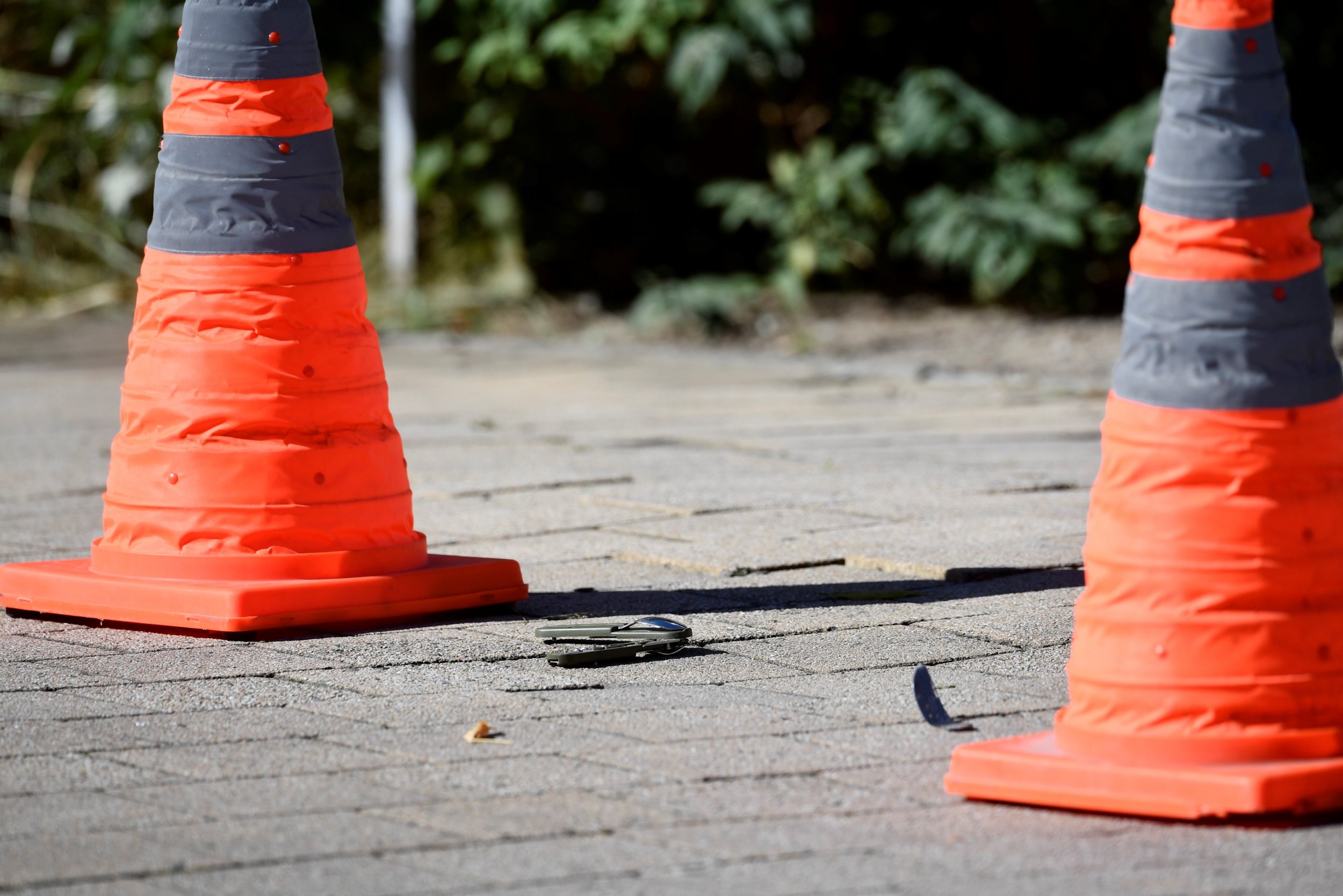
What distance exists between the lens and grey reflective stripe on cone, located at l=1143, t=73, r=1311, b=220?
10.2 ft

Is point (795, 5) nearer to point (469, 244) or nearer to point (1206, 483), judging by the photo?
point (469, 244)

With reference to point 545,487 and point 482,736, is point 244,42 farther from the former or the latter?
point 545,487

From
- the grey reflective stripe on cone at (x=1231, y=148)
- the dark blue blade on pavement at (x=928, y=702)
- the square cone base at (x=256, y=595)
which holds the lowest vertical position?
the square cone base at (x=256, y=595)

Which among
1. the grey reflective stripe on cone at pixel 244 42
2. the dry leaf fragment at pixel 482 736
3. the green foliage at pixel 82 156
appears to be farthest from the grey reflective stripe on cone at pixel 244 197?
the green foliage at pixel 82 156

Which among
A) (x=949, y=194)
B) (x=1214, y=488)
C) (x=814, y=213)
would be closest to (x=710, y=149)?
(x=814, y=213)

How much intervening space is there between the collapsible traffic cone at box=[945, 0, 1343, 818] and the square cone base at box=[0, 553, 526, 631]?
1.73 meters

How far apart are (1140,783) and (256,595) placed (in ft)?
6.74

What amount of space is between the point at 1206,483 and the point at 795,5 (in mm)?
9567

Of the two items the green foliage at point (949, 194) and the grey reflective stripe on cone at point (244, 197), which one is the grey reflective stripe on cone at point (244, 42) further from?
the green foliage at point (949, 194)

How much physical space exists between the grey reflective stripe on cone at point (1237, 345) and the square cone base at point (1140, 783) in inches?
21.9

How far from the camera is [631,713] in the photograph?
3.61 metres

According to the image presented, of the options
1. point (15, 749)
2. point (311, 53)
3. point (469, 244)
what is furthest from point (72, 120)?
point (15, 749)

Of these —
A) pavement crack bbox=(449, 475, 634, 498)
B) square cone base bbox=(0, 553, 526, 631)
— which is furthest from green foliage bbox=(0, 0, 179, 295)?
square cone base bbox=(0, 553, 526, 631)

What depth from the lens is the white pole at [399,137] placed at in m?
14.0
